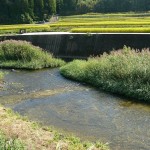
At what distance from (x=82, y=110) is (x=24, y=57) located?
1553cm

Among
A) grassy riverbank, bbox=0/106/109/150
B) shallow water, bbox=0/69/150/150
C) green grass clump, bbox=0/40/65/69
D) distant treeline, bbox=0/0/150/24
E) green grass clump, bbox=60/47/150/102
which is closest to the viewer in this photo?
grassy riverbank, bbox=0/106/109/150

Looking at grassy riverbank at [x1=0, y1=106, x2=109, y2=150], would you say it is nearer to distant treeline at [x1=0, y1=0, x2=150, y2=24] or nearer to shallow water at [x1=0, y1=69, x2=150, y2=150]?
shallow water at [x1=0, y1=69, x2=150, y2=150]

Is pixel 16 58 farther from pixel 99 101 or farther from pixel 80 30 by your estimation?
pixel 99 101

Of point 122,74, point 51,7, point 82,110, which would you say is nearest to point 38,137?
point 82,110

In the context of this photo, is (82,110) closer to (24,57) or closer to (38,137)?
(38,137)

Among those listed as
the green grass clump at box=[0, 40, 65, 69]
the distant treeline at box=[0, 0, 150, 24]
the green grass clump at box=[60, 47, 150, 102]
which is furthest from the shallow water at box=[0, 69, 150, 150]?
the distant treeline at box=[0, 0, 150, 24]

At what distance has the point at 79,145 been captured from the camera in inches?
573

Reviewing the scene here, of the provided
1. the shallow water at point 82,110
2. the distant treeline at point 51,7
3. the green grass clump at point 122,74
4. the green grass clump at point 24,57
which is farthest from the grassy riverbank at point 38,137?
the distant treeline at point 51,7

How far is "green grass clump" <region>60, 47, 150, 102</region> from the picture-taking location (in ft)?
72.0

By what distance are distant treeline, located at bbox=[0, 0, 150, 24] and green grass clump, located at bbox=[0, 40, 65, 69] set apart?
31272 mm

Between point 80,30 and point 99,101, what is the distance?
65.1ft

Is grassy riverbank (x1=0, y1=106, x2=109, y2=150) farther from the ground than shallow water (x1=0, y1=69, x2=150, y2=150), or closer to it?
farther from the ground

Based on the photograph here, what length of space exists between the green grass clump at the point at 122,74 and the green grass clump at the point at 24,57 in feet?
20.8

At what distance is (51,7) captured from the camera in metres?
74.8
